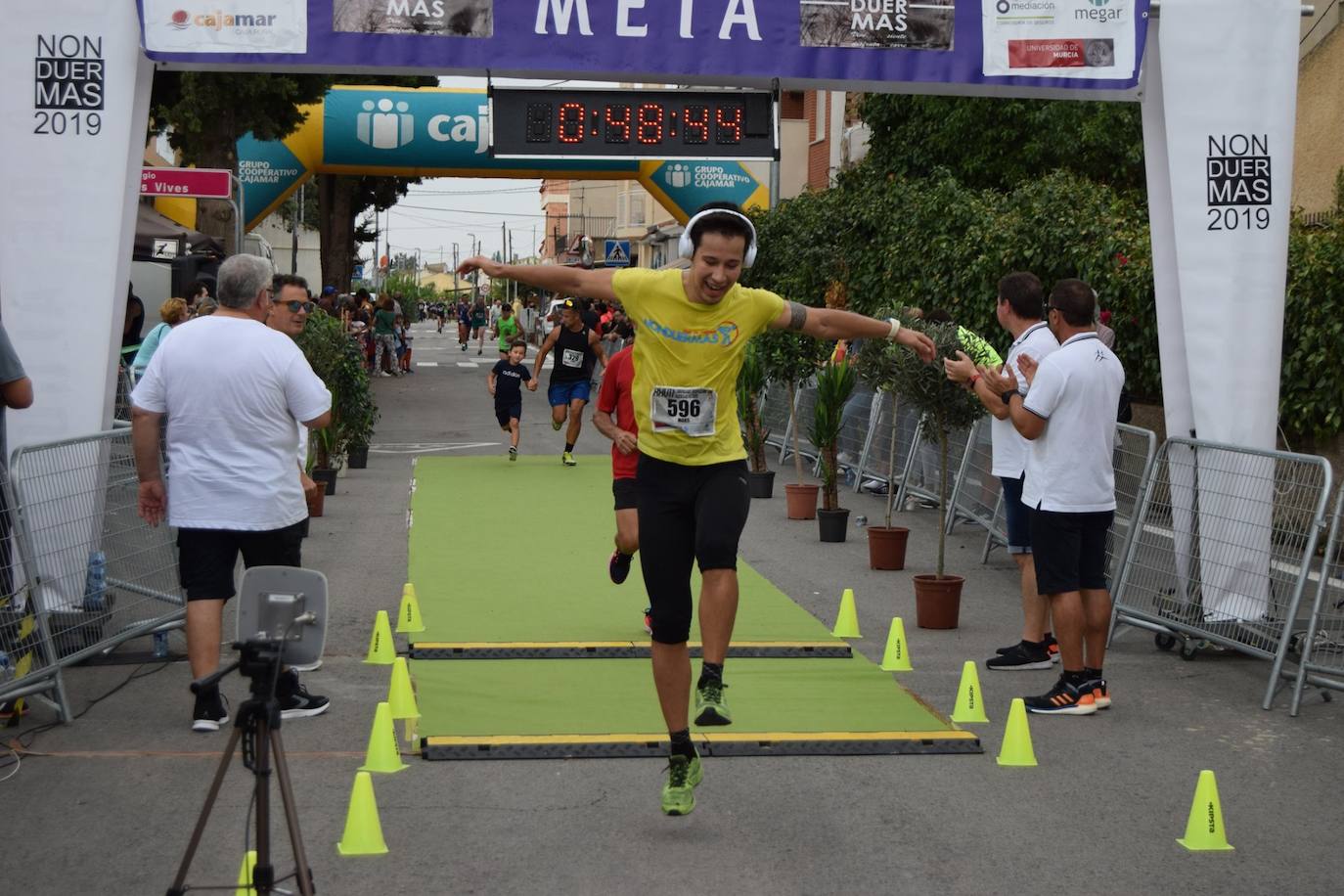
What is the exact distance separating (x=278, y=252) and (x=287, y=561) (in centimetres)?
7464

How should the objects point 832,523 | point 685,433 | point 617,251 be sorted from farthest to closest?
A: point 617,251 < point 832,523 < point 685,433

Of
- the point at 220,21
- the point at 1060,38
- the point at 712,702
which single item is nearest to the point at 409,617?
the point at 220,21

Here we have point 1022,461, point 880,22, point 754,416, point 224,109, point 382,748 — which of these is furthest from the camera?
point 224,109

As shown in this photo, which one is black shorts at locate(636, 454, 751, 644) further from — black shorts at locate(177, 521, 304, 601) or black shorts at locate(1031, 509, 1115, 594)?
black shorts at locate(1031, 509, 1115, 594)

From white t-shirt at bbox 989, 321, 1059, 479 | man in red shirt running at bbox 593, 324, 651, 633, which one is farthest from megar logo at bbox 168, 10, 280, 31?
white t-shirt at bbox 989, 321, 1059, 479

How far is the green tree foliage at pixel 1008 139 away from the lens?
25562 mm

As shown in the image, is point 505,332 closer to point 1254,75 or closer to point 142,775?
point 1254,75

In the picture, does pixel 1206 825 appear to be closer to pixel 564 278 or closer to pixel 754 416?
pixel 564 278

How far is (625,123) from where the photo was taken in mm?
11625

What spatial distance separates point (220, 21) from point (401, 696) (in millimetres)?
4425

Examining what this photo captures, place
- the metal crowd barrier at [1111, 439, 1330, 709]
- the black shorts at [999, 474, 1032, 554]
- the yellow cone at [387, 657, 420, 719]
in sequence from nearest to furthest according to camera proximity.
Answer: the yellow cone at [387, 657, 420, 719]
the metal crowd barrier at [1111, 439, 1330, 709]
the black shorts at [999, 474, 1032, 554]

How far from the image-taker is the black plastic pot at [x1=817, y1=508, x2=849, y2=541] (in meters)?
14.2

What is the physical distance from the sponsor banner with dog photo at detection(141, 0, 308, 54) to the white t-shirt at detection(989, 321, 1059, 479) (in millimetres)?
4494

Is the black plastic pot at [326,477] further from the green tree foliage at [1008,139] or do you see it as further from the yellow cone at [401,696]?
the green tree foliage at [1008,139]
